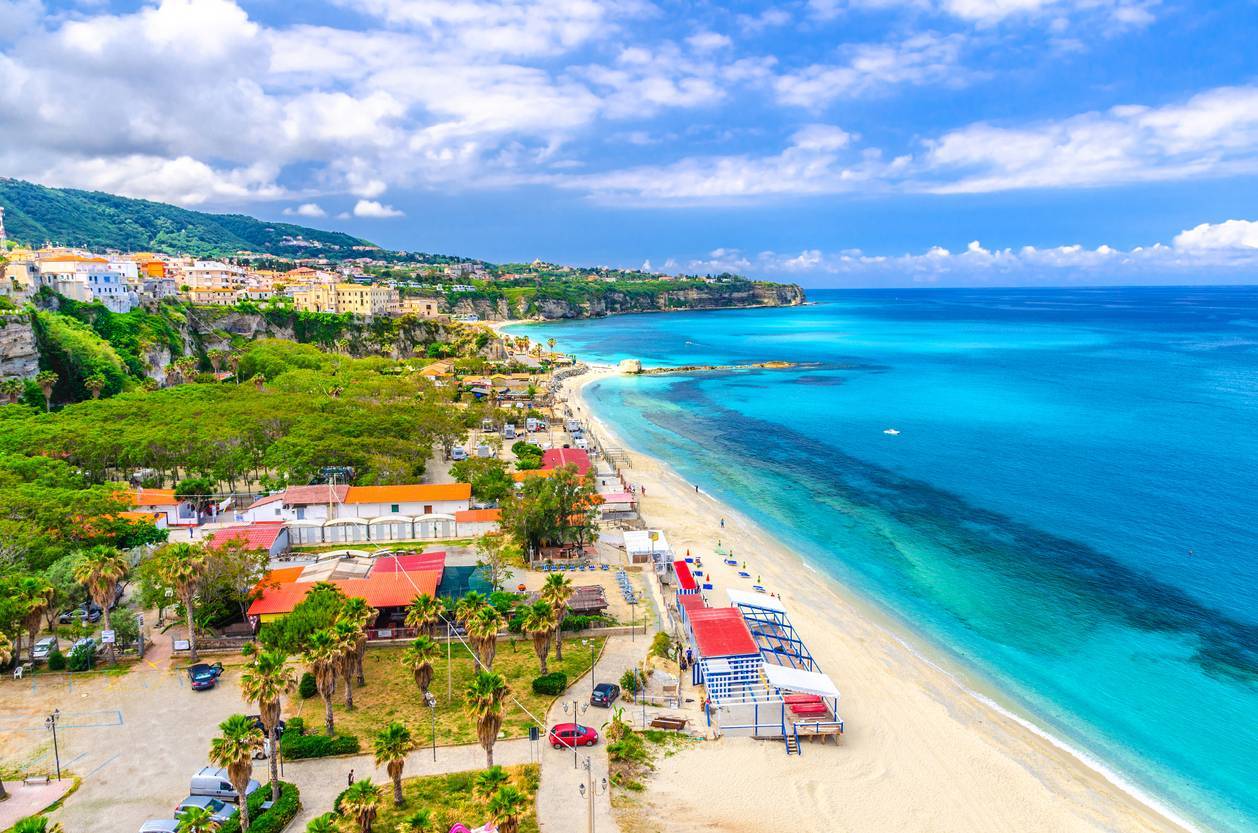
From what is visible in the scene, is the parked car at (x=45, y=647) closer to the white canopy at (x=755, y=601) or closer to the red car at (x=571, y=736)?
the red car at (x=571, y=736)

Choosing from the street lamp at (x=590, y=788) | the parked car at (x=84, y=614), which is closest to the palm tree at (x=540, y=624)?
the street lamp at (x=590, y=788)

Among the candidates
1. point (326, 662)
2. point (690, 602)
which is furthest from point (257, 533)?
point (690, 602)

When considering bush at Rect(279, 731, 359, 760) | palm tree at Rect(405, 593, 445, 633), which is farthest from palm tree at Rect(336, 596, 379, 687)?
bush at Rect(279, 731, 359, 760)

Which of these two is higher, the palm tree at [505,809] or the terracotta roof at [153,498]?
the terracotta roof at [153,498]

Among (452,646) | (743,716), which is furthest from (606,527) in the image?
(743,716)

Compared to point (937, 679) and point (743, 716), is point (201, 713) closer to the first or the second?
point (743, 716)

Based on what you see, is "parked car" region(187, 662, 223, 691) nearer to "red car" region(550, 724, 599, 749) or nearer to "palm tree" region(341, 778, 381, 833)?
"palm tree" region(341, 778, 381, 833)
